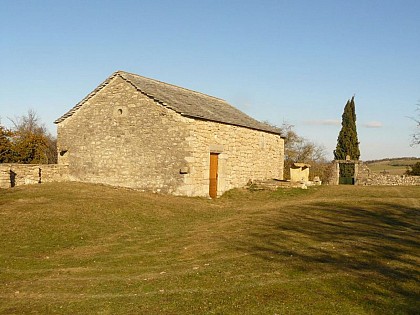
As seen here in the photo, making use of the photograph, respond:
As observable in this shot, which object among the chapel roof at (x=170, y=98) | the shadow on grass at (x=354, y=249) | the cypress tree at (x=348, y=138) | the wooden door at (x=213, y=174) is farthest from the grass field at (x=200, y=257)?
the cypress tree at (x=348, y=138)

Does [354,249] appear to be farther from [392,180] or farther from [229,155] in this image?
[392,180]

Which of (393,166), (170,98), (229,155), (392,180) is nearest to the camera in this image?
(170,98)

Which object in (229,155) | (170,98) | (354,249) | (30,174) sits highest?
(170,98)

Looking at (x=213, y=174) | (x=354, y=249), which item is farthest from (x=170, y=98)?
(x=354, y=249)

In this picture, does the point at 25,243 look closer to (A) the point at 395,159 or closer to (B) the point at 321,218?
(B) the point at 321,218

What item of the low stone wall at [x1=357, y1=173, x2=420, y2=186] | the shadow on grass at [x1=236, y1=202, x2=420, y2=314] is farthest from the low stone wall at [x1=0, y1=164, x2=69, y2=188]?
the low stone wall at [x1=357, y1=173, x2=420, y2=186]

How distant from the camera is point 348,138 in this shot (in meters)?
45.5

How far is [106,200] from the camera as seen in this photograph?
1666cm

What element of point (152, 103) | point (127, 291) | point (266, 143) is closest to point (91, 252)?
point (127, 291)

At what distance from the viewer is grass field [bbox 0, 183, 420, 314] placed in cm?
650

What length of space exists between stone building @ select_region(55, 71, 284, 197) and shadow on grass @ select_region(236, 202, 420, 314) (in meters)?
6.88

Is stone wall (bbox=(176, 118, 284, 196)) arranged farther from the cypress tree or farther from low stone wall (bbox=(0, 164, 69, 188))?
the cypress tree

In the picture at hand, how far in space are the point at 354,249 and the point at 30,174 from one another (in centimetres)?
1742

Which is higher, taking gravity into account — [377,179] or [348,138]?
[348,138]
